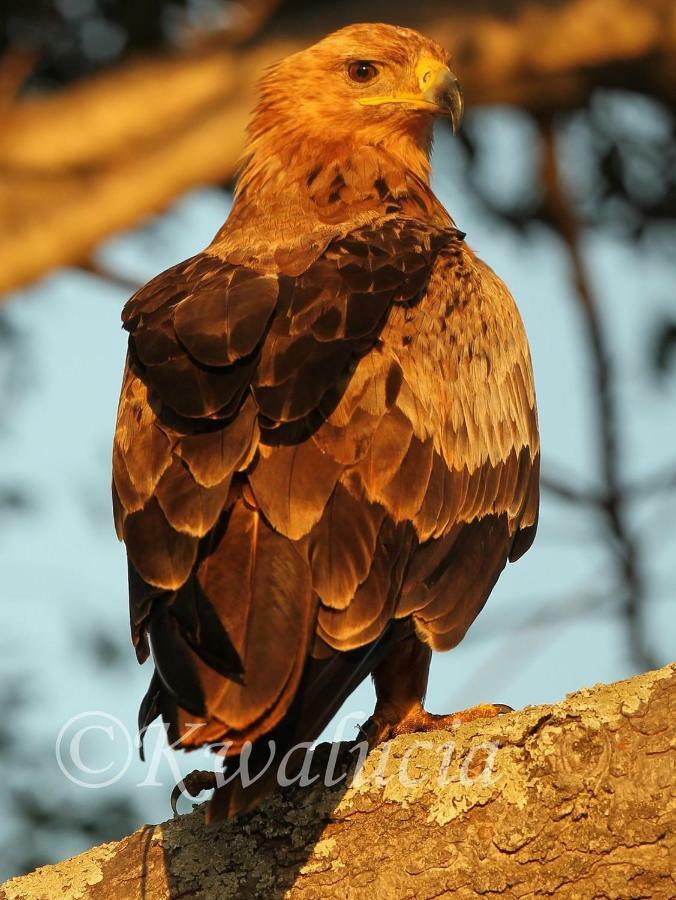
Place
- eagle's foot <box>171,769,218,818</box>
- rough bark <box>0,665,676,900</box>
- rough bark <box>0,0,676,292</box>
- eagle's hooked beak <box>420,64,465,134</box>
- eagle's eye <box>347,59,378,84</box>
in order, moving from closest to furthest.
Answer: rough bark <box>0,665,676,900</box>, eagle's foot <box>171,769,218,818</box>, eagle's hooked beak <box>420,64,465,134</box>, eagle's eye <box>347,59,378,84</box>, rough bark <box>0,0,676,292</box>

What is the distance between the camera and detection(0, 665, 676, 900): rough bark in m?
4.28

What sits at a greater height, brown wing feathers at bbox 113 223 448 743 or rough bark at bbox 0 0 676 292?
rough bark at bbox 0 0 676 292

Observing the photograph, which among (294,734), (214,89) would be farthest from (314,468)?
(214,89)

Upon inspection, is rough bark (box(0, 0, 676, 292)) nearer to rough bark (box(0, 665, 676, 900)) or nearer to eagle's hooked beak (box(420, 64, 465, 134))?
eagle's hooked beak (box(420, 64, 465, 134))

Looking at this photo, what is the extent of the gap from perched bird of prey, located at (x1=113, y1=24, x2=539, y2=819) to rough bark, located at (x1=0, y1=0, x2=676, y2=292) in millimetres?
2200

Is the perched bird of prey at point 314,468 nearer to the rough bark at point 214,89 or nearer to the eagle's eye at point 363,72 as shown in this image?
the eagle's eye at point 363,72

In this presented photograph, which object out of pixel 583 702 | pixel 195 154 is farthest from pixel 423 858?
pixel 195 154

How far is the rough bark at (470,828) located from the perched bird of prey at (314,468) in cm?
31

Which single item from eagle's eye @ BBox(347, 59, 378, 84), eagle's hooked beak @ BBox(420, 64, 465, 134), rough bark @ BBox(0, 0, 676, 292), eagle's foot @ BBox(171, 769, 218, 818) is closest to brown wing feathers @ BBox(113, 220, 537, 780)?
eagle's foot @ BBox(171, 769, 218, 818)

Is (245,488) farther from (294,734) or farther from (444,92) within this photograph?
(444,92)

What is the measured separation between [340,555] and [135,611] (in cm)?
68

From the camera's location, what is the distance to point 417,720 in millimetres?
5656

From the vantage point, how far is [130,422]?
217 inches

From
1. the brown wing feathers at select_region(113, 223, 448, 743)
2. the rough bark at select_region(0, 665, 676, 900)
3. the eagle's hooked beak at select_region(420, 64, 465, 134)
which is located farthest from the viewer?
the eagle's hooked beak at select_region(420, 64, 465, 134)
